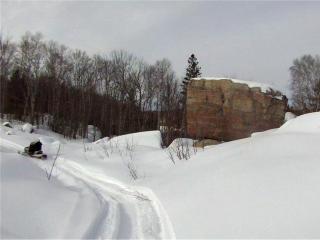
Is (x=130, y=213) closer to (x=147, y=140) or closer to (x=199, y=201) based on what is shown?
(x=199, y=201)

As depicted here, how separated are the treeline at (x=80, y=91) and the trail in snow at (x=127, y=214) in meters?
41.2

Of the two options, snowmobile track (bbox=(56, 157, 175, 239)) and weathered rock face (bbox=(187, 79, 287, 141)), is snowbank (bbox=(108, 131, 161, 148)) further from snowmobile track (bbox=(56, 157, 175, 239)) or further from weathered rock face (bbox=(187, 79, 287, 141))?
A: snowmobile track (bbox=(56, 157, 175, 239))

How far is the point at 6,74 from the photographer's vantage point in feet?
185

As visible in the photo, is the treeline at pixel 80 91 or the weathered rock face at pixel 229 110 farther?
the treeline at pixel 80 91

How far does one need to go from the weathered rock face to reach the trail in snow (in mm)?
12065

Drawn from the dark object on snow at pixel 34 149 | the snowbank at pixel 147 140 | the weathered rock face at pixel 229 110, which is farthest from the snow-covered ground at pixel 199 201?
the snowbank at pixel 147 140

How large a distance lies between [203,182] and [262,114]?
15.4 meters

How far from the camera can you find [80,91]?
193ft

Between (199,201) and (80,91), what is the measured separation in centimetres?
5339

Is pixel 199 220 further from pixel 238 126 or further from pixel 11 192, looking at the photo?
pixel 238 126

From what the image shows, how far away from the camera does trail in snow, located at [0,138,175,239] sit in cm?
A: 599

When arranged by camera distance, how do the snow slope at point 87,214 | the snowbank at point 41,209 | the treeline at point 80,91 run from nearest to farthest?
the snowbank at point 41,209, the snow slope at point 87,214, the treeline at point 80,91

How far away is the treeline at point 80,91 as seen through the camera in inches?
2135

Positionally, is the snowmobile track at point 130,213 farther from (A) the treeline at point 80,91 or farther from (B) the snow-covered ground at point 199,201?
(A) the treeline at point 80,91
